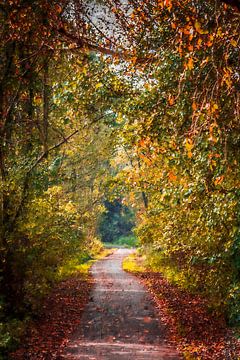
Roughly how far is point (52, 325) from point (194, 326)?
12.8ft

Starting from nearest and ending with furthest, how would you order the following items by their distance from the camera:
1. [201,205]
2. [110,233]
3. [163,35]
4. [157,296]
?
[201,205], [163,35], [157,296], [110,233]

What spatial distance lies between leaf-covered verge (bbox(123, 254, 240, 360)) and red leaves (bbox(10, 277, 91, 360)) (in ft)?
8.89

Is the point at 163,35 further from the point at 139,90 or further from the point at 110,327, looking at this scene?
the point at 110,327

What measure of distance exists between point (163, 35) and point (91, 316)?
8.57 m

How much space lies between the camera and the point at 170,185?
931cm

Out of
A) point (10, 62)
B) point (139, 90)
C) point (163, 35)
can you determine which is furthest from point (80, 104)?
point (163, 35)

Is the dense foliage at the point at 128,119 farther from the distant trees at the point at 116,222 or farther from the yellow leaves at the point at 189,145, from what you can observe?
the distant trees at the point at 116,222

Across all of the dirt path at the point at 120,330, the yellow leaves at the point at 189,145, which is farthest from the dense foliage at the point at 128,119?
the dirt path at the point at 120,330

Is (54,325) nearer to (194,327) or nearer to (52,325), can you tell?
(52,325)

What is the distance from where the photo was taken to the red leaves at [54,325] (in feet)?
32.0

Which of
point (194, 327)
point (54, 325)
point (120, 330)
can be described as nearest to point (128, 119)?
point (120, 330)

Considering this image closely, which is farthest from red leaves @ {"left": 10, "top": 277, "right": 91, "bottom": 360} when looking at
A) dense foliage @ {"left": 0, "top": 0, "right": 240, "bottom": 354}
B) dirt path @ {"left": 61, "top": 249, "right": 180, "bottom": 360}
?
dense foliage @ {"left": 0, "top": 0, "right": 240, "bottom": 354}

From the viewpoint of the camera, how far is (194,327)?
39.4 ft

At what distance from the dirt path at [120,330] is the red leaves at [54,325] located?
28cm
